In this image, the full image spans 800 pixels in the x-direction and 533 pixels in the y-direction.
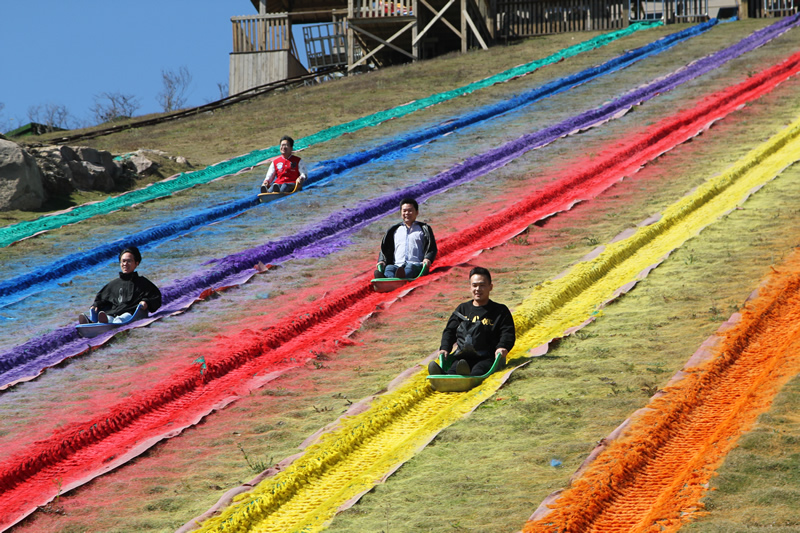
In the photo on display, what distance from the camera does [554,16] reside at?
31172 millimetres

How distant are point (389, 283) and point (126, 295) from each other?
9.39 feet

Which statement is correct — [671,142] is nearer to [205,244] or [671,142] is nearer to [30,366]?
[205,244]

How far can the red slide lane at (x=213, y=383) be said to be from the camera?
6.90m

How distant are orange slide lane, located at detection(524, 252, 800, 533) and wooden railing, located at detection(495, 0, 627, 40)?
78.8 feet

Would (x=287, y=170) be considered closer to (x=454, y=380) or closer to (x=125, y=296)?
(x=125, y=296)

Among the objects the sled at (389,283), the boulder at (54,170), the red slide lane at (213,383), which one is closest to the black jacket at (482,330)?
the red slide lane at (213,383)

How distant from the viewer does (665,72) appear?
2230 centimetres

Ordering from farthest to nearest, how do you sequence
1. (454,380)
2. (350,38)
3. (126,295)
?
(350,38) < (126,295) < (454,380)

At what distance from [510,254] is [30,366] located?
5.60 meters

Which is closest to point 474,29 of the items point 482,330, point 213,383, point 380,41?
point 380,41

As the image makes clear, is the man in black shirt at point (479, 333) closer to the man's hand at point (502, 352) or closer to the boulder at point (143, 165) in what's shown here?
the man's hand at point (502, 352)

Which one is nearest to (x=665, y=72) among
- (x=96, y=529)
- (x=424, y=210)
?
(x=424, y=210)

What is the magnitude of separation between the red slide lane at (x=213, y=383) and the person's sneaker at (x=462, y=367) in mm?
1848

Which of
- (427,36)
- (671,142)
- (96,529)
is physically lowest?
(96,529)
